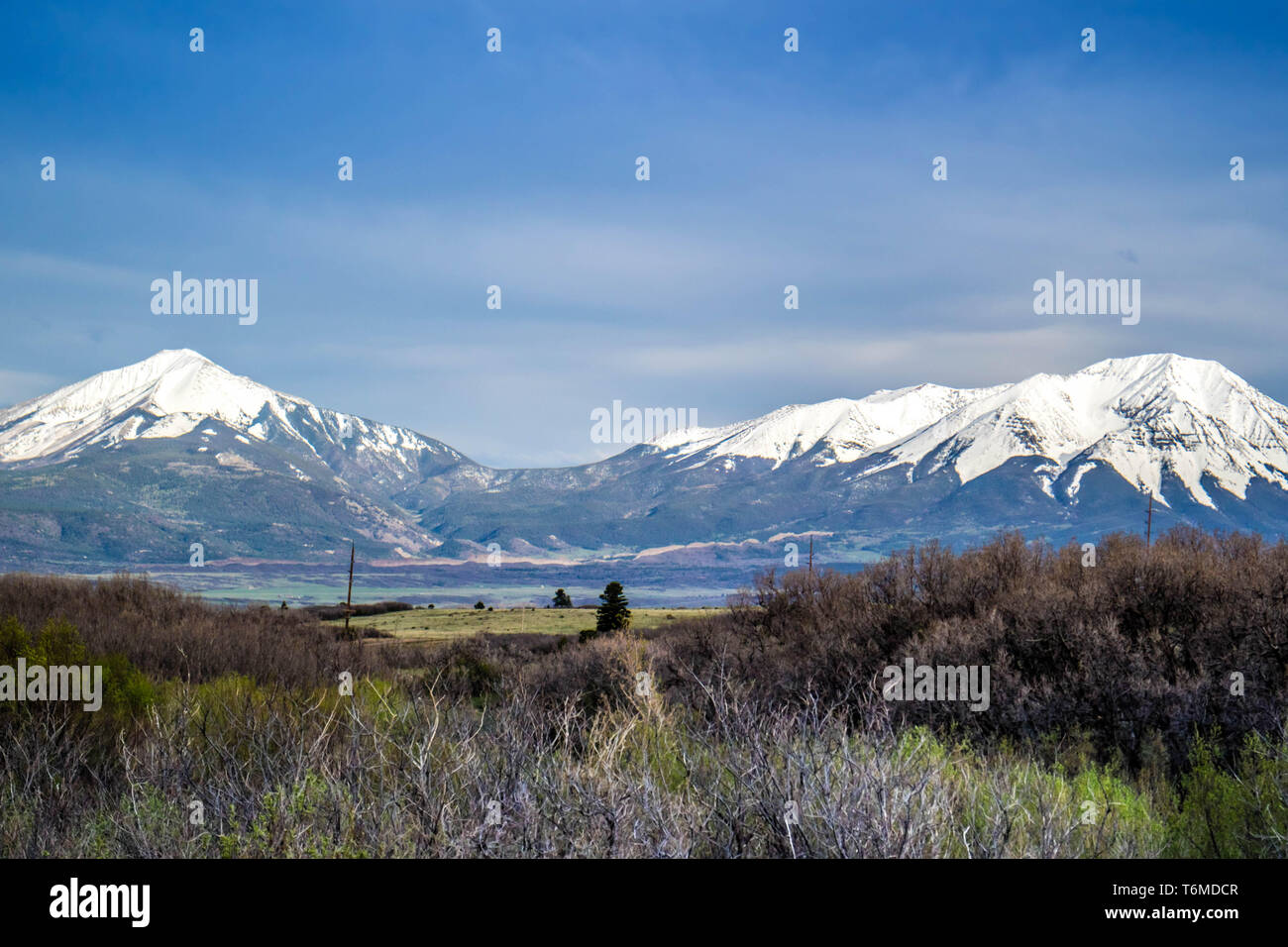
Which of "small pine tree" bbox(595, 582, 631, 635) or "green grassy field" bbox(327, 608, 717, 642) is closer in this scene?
"small pine tree" bbox(595, 582, 631, 635)

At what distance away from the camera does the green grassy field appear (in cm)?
7913

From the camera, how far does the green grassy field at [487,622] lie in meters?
79.1

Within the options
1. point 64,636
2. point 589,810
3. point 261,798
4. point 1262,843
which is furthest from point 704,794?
point 64,636

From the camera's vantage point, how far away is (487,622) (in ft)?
→ 300

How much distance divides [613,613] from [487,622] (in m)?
25.3

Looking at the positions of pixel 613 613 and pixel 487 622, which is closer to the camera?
pixel 613 613

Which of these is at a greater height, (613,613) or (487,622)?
(613,613)

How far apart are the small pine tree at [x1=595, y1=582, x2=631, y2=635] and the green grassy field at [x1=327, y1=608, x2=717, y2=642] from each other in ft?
10.1

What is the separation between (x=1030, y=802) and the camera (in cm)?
1276

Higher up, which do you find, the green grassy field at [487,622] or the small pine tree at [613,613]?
the small pine tree at [613,613]

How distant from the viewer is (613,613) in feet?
229

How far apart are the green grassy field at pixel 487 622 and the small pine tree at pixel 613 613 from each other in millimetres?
3093
